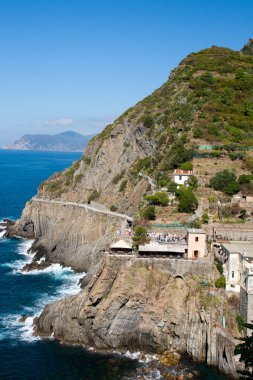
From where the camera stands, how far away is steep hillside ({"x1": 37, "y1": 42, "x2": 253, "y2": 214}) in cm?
6956

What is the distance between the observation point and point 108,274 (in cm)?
4594

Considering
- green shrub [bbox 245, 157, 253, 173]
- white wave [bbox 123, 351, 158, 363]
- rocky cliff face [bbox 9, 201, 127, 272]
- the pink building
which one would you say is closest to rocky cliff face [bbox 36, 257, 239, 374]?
white wave [bbox 123, 351, 158, 363]

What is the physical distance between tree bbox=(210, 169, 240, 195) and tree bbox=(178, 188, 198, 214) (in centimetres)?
542

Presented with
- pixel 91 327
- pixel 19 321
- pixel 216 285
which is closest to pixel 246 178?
pixel 216 285

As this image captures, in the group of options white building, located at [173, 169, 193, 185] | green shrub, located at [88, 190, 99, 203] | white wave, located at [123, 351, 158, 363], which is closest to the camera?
white wave, located at [123, 351, 158, 363]

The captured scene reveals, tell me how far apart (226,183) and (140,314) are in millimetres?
24416

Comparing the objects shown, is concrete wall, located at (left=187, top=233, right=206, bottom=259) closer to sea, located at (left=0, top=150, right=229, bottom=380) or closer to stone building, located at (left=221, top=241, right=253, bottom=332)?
stone building, located at (left=221, top=241, right=253, bottom=332)

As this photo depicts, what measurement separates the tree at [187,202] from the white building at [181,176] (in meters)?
5.59

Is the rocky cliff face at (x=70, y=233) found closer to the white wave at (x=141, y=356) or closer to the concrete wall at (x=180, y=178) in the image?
the concrete wall at (x=180, y=178)

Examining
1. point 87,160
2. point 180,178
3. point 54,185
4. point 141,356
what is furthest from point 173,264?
point 54,185

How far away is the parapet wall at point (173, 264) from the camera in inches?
1775

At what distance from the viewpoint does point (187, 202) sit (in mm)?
55125

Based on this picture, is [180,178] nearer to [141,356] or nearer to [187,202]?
[187,202]

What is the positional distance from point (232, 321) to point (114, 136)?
5767 cm
